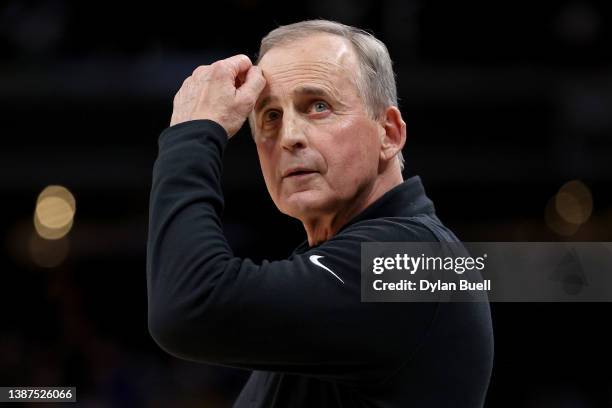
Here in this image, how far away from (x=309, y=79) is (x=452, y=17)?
3943 millimetres

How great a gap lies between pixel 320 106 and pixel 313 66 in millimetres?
73

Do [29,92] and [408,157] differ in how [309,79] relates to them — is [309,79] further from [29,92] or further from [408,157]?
[29,92]

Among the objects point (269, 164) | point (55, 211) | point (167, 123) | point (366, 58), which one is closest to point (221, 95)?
point (269, 164)

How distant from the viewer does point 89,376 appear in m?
4.40

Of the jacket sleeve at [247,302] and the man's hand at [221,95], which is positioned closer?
the jacket sleeve at [247,302]

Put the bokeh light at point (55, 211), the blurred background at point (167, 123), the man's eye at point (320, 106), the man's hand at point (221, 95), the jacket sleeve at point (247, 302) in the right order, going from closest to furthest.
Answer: the jacket sleeve at point (247, 302)
the man's hand at point (221, 95)
the man's eye at point (320, 106)
the blurred background at point (167, 123)
the bokeh light at point (55, 211)

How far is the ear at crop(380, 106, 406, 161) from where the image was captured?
158cm

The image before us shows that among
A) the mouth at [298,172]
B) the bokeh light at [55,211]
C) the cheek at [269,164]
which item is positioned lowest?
the mouth at [298,172]

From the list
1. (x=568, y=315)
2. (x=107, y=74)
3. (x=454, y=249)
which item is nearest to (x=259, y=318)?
(x=454, y=249)

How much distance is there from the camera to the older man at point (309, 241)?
121cm

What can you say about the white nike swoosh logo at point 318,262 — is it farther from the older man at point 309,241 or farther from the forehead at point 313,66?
the forehead at point 313,66

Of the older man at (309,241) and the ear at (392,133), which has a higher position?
the ear at (392,133)

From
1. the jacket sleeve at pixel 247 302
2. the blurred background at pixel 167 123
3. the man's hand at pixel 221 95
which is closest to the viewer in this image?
the jacket sleeve at pixel 247 302

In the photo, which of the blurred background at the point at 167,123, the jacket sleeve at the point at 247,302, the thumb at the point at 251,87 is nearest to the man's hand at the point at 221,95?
the thumb at the point at 251,87
